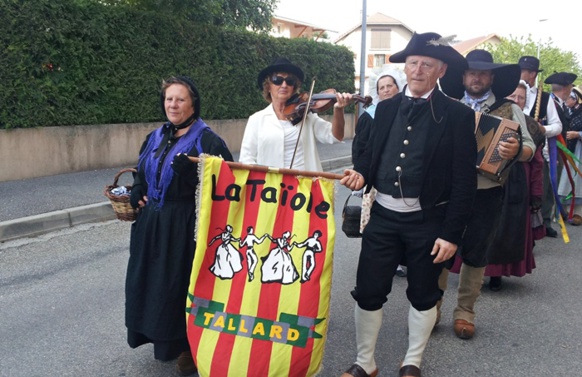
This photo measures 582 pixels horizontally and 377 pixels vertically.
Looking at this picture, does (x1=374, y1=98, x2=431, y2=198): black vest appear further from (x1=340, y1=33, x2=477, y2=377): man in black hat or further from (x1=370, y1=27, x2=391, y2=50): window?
(x1=370, y1=27, x2=391, y2=50): window

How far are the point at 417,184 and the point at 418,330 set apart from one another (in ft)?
2.87

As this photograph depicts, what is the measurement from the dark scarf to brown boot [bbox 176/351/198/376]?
3.02ft

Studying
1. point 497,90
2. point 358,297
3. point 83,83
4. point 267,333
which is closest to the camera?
point 267,333

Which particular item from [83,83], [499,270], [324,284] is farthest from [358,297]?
[83,83]

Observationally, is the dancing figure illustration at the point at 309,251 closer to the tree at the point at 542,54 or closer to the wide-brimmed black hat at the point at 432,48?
the wide-brimmed black hat at the point at 432,48

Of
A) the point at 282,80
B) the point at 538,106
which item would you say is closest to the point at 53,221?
the point at 282,80

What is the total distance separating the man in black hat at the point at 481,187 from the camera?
145 inches

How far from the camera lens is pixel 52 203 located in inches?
296

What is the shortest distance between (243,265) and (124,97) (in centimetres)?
864

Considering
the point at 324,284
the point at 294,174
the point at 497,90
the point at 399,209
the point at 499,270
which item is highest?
the point at 497,90

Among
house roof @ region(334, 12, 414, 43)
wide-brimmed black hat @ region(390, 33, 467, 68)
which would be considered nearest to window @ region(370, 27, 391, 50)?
house roof @ region(334, 12, 414, 43)

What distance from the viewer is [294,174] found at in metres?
2.86

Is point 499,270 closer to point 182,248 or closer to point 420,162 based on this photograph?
point 420,162

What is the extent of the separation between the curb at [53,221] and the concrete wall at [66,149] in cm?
245
